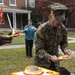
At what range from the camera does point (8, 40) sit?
443 cm

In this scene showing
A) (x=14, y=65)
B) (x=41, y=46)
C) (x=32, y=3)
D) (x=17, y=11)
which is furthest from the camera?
(x=32, y=3)

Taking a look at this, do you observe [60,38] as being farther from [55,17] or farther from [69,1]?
Result: [69,1]

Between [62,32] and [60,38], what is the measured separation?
88mm

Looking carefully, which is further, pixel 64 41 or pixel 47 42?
pixel 64 41

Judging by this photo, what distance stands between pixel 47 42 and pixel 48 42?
1 centimetres

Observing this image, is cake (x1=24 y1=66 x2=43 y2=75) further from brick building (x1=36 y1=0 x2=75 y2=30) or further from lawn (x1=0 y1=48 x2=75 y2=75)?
brick building (x1=36 y1=0 x2=75 y2=30)

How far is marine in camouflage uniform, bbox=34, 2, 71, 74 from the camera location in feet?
12.9

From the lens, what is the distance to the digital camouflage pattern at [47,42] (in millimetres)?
3945

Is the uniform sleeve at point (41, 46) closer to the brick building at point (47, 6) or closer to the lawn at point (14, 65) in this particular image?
the lawn at point (14, 65)

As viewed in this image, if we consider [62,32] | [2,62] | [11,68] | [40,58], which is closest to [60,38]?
[62,32]

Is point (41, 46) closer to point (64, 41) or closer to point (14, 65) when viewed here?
point (64, 41)

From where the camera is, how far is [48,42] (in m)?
4.04

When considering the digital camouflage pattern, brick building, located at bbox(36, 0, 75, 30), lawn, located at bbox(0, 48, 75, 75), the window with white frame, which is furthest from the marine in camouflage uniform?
the window with white frame

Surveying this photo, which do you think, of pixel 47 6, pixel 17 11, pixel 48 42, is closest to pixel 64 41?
pixel 48 42
